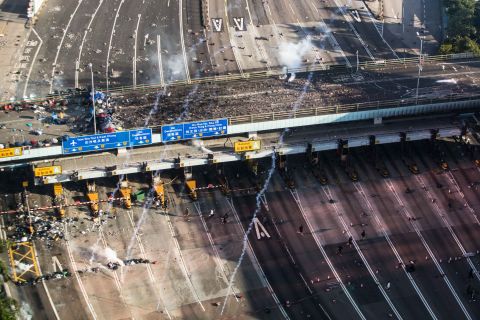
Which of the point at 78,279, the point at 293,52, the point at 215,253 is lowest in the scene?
the point at 215,253

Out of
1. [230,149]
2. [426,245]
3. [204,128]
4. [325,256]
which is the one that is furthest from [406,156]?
[204,128]

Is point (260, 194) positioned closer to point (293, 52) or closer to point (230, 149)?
point (230, 149)

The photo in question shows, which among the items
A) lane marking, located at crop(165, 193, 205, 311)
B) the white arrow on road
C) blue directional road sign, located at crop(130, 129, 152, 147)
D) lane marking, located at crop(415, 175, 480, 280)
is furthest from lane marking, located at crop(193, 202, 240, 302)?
lane marking, located at crop(415, 175, 480, 280)

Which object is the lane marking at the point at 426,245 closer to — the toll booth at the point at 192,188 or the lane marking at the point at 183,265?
the toll booth at the point at 192,188

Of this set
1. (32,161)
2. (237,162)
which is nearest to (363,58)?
(237,162)

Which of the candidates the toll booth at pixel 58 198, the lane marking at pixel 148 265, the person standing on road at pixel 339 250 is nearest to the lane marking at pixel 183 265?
the lane marking at pixel 148 265

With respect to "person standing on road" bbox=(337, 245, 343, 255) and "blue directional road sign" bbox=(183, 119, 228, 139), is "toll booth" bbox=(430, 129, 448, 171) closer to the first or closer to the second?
"person standing on road" bbox=(337, 245, 343, 255)
